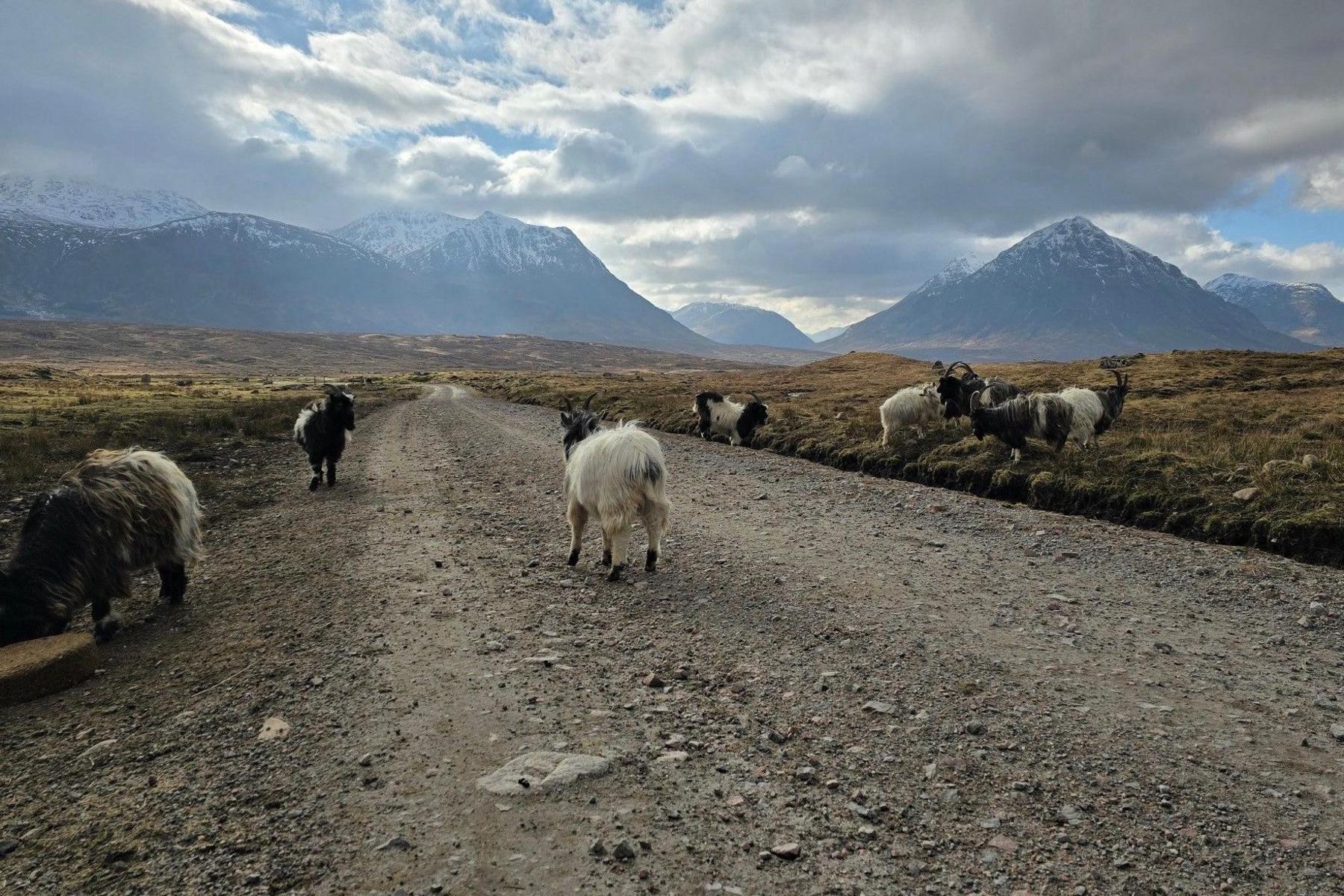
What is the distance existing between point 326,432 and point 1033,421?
1677cm

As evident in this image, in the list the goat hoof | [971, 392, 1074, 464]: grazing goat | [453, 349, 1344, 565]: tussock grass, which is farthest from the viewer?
[971, 392, 1074, 464]: grazing goat

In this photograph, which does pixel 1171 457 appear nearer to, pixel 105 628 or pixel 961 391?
pixel 961 391

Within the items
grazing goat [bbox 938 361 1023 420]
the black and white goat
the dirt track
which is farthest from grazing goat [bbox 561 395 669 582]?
grazing goat [bbox 938 361 1023 420]

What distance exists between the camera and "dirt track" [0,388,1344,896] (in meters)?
3.67

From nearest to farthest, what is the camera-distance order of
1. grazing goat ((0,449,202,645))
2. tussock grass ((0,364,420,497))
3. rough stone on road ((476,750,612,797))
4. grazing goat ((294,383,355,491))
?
1. rough stone on road ((476,750,612,797))
2. grazing goat ((0,449,202,645))
3. grazing goat ((294,383,355,491))
4. tussock grass ((0,364,420,497))

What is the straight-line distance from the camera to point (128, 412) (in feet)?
99.5

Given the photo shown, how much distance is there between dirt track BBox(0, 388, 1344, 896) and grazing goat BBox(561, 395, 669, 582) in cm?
56

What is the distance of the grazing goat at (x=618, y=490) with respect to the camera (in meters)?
8.38

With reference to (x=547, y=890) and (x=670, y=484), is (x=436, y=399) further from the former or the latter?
(x=547, y=890)

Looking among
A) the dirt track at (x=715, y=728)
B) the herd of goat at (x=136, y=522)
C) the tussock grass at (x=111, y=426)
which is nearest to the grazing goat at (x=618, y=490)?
the herd of goat at (x=136, y=522)

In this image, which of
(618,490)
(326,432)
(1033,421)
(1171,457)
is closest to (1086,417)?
(1033,421)

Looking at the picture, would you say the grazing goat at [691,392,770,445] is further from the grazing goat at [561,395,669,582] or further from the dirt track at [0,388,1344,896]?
the grazing goat at [561,395,669,582]

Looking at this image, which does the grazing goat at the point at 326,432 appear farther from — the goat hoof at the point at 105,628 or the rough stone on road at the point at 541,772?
the rough stone on road at the point at 541,772

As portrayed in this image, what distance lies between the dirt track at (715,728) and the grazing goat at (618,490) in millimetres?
557
